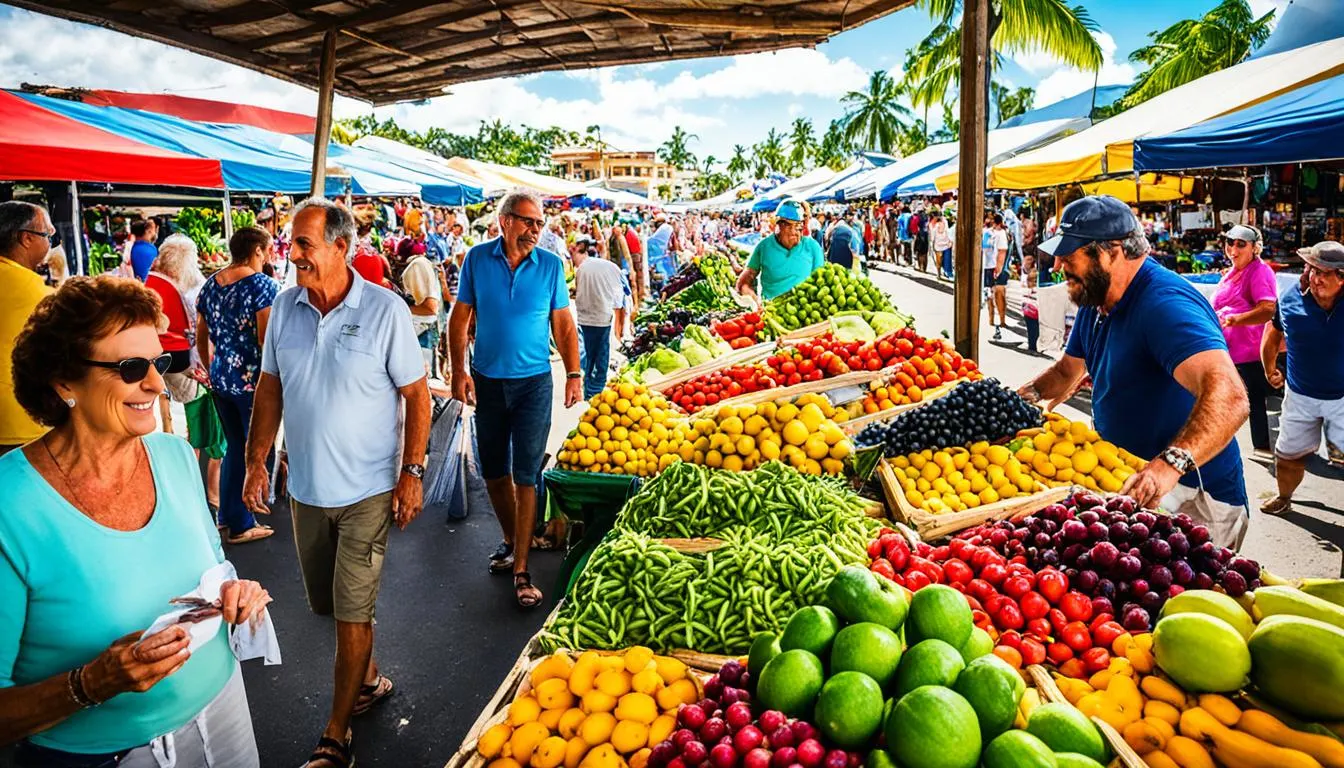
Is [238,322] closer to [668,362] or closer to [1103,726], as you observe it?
[668,362]

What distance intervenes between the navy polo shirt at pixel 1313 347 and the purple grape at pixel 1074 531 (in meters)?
4.31

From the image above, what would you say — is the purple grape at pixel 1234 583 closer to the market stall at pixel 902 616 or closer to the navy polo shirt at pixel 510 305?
the market stall at pixel 902 616

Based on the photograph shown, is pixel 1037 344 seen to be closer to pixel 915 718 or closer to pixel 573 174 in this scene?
pixel 915 718

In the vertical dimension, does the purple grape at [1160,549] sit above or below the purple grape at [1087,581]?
above

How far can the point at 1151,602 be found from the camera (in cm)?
237

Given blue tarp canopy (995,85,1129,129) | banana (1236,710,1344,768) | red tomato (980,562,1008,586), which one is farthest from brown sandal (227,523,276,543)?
blue tarp canopy (995,85,1129,129)

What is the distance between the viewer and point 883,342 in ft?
18.0

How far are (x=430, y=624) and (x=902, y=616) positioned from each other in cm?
319

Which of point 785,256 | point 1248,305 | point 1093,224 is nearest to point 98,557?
point 1093,224

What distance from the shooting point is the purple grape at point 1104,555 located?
98.0 inches

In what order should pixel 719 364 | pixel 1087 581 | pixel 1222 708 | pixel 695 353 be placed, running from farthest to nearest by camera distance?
pixel 695 353 → pixel 719 364 → pixel 1087 581 → pixel 1222 708

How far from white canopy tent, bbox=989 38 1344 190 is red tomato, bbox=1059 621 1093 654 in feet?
26.3

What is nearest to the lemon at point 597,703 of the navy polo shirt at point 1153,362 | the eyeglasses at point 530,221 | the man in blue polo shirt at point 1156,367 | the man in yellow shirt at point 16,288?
the man in blue polo shirt at point 1156,367

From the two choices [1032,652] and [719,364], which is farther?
[719,364]
